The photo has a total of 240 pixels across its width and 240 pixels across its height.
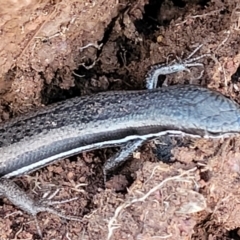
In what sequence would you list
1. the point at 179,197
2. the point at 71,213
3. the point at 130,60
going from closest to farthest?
1. the point at 179,197
2. the point at 71,213
3. the point at 130,60

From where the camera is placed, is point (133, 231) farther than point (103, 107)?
No

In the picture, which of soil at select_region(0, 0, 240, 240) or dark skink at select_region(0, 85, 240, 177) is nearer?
soil at select_region(0, 0, 240, 240)

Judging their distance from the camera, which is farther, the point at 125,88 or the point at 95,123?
the point at 125,88

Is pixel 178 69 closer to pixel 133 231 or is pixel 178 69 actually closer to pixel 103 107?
pixel 103 107

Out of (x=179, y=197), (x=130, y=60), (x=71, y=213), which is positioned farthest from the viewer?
(x=130, y=60)

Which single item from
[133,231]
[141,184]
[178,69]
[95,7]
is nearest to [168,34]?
[178,69]
